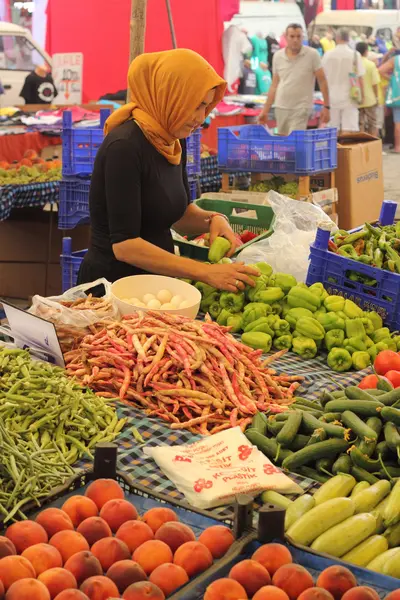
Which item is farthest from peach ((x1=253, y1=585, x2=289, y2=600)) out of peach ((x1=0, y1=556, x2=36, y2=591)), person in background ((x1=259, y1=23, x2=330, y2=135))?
person in background ((x1=259, y1=23, x2=330, y2=135))

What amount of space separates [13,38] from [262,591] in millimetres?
11027

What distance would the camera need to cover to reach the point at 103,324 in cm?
321

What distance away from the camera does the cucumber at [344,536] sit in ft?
6.42

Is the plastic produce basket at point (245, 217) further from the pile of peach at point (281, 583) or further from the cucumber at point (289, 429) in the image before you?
the pile of peach at point (281, 583)

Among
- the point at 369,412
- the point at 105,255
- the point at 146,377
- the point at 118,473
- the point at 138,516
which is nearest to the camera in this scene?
the point at 138,516

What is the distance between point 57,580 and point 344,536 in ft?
2.37

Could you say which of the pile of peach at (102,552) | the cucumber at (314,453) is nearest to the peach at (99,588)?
the pile of peach at (102,552)

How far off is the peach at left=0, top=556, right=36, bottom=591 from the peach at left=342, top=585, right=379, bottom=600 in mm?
613

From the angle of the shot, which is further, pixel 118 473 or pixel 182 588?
pixel 118 473

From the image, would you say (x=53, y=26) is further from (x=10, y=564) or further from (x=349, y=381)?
(x=10, y=564)

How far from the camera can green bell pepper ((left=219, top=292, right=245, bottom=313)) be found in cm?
371

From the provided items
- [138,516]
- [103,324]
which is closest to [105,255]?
[103,324]

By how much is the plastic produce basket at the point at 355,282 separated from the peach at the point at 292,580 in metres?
2.23

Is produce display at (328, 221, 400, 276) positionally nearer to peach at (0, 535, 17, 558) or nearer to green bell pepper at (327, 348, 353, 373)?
green bell pepper at (327, 348, 353, 373)
